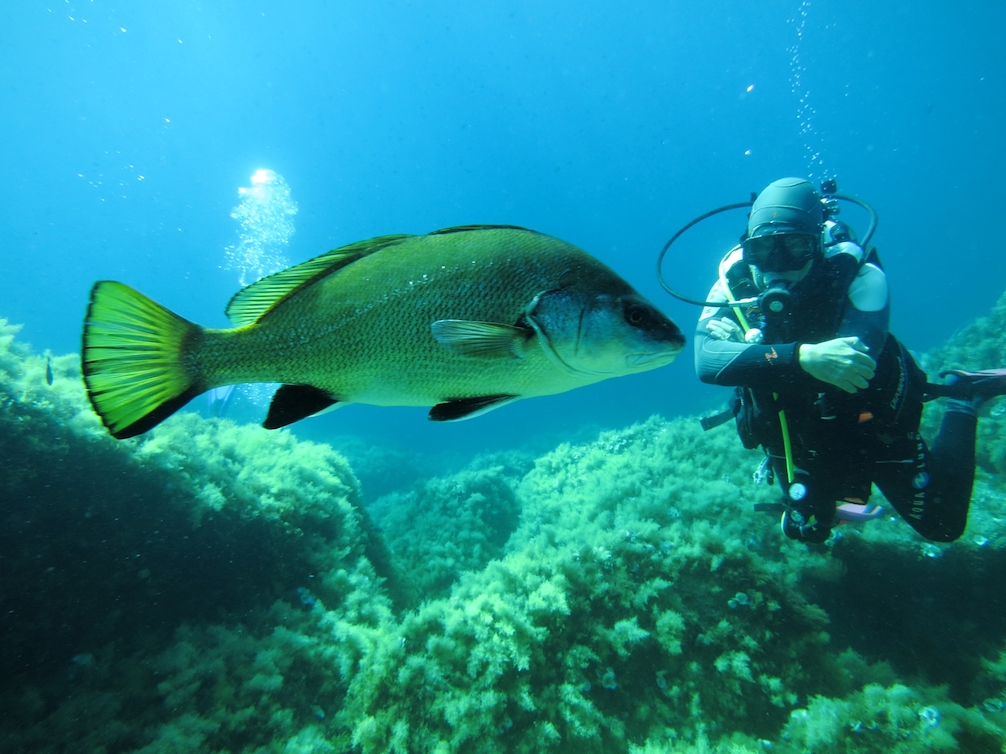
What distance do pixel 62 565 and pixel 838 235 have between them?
7887mm

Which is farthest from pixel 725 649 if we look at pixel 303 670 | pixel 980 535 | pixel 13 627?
pixel 13 627

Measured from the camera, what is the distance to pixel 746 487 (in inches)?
210

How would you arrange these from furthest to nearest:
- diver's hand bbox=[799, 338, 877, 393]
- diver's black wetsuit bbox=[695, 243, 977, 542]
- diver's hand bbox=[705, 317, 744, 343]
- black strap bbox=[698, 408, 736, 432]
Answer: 1. black strap bbox=[698, 408, 736, 432]
2. diver's hand bbox=[705, 317, 744, 343]
3. diver's black wetsuit bbox=[695, 243, 977, 542]
4. diver's hand bbox=[799, 338, 877, 393]

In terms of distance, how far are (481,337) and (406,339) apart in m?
0.26

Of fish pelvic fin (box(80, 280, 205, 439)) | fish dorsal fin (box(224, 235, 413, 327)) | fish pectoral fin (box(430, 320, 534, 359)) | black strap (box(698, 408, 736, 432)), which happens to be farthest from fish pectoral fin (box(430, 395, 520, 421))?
black strap (box(698, 408, 736, 432))

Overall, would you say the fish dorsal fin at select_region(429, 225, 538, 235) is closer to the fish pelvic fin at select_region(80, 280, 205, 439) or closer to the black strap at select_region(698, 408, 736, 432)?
the fish pelvic fin at select_region(80, 280, 205, 439)

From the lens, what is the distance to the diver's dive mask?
11.7 feet

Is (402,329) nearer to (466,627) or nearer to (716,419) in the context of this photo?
(466,627)

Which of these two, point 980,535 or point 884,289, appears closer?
point 884,289

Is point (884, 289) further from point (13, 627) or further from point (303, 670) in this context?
point (13, 627)

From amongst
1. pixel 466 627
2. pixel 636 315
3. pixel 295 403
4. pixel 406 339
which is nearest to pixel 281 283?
pixel 295 403

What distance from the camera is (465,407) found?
1.32m

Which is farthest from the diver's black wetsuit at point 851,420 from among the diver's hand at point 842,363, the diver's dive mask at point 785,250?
the diver's hand at point 842,363

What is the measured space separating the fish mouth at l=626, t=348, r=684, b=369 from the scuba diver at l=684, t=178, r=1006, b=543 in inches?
91.8
